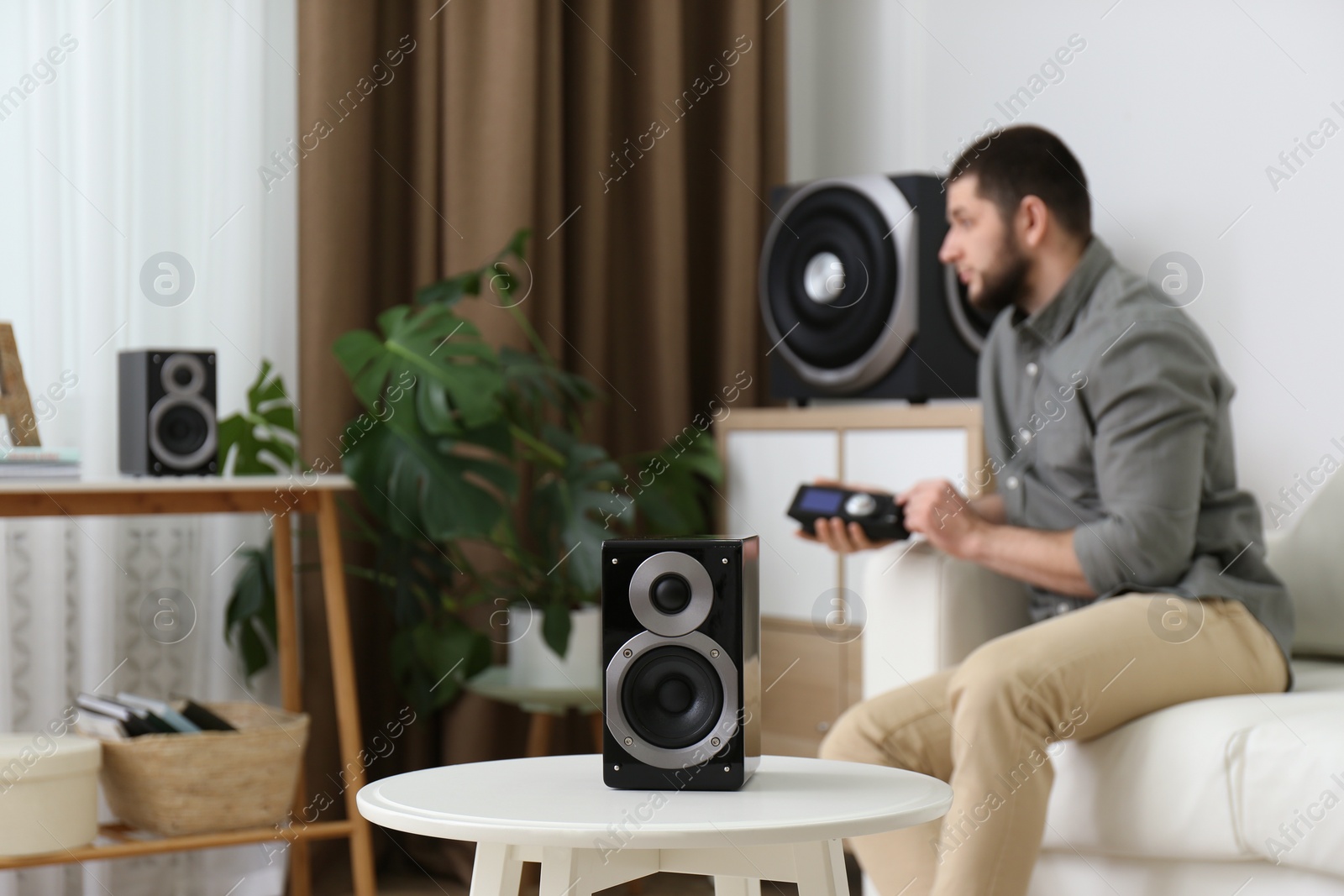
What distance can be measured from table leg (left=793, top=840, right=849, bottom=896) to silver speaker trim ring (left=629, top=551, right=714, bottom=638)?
0.68 feet

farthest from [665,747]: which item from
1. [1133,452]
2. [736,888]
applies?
[1133,452]

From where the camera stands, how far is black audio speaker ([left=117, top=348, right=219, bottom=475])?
2084 millimetres

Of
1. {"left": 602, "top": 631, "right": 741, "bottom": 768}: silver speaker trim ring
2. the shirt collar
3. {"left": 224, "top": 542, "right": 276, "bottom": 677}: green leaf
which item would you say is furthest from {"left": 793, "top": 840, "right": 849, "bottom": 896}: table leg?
{"left": 224, "top": 542, "right": 276, "bottom": 677}: green leaf

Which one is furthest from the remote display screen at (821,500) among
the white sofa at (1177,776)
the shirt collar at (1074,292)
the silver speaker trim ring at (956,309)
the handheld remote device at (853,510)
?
the silver speaker trim ring at (956,309)

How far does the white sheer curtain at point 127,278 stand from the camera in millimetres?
2232

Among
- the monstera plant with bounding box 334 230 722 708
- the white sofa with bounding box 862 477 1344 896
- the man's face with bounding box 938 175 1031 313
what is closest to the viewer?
the white sofa with bounding box 862 477 1344 896

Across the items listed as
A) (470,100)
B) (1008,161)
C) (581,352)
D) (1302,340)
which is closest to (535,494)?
(581,352)

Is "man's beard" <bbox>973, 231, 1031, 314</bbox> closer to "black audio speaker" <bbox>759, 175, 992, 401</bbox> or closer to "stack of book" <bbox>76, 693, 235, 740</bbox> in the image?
"black audio speaker" <bbox>759, 175, 992, 401</bbox>

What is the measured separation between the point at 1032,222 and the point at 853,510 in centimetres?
47

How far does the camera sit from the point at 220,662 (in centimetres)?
243

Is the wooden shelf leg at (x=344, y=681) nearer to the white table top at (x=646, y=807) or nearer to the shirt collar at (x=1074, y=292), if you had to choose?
the white table top at (x=646, y=807)

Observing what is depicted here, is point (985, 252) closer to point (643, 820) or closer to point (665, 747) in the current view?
point (665, 747)

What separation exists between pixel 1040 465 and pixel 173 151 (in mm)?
1555

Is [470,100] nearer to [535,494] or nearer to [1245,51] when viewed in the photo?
[535,494]
